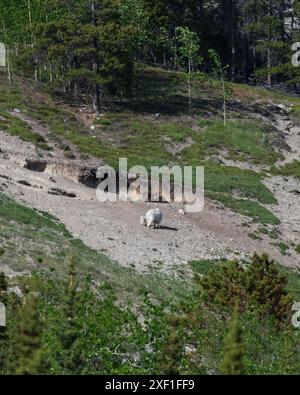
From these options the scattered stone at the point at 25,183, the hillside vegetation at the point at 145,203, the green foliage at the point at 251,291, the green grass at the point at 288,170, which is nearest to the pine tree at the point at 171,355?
the hillside vegetation at the point at 145,203

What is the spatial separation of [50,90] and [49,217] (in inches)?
1372

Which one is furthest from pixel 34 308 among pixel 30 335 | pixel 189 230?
pixel 189 230

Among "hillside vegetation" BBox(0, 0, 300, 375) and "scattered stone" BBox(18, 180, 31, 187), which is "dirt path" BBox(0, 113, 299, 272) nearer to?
"scattered stone" BBox(18, 180, 31, 187)

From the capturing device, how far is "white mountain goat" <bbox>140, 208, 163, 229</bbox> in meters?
39.0

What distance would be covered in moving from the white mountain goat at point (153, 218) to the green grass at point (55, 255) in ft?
16.7

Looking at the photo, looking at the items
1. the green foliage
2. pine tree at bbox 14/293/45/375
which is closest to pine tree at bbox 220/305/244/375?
pine tree at bbox 14/293/45/375

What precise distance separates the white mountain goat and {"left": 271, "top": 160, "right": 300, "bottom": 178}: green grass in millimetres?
22348

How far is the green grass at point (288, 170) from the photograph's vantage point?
2340 inches

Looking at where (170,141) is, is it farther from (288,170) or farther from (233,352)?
(233,352)

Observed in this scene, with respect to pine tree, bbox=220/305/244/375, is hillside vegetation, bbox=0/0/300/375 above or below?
below

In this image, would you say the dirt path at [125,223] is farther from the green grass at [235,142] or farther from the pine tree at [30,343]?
the pine tree at [30,343]

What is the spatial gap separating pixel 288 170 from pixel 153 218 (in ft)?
79.4

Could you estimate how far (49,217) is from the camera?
36.6m

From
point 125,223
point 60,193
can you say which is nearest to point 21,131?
point 60,193
